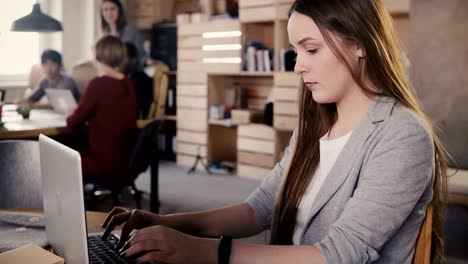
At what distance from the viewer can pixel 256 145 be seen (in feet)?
18.2

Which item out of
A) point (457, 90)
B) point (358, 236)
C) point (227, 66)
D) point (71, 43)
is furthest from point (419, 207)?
point (71, 43)

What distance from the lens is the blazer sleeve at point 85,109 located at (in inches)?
135

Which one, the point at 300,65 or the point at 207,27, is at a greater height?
the point at 207,27

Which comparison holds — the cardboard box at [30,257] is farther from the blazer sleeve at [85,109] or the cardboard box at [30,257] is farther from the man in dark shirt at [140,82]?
the man in dark shirt at [140,82]

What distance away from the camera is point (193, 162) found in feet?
20.3

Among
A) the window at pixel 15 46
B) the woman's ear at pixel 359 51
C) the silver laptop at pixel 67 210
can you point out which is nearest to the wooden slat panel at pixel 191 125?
the window at pixel 15 46

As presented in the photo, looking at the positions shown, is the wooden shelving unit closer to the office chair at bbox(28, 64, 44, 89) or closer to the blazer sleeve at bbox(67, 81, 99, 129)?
the office chair at bbox(28, 64, 44, 89)

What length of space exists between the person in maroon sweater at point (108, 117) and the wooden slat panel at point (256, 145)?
195cm

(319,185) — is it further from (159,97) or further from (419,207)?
(159,97)

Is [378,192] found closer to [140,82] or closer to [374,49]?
[374,49]

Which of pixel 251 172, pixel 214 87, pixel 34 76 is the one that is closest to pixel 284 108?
pixel 251 172

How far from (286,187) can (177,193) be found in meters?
3.58

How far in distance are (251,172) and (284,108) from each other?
75cm

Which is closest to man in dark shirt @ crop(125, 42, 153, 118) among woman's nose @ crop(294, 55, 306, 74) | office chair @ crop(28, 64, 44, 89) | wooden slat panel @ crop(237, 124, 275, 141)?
wooden slat panel @ crop(237, 124, 275, 141)
